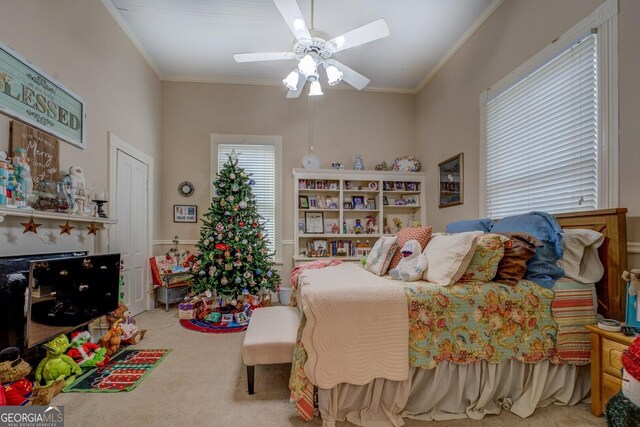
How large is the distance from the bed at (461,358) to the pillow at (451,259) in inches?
4.8

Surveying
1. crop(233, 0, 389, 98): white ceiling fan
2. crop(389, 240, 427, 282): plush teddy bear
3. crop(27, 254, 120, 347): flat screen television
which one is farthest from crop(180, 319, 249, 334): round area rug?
crop(233, 0, 389, 98): white ceiling fan

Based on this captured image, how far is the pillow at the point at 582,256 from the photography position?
197cm

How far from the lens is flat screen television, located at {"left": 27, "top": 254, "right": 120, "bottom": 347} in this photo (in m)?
1.89

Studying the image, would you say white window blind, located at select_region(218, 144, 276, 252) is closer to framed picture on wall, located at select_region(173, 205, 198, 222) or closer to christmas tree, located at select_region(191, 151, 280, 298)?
christmas tree, located at select_region(191, 151, 280, 298)

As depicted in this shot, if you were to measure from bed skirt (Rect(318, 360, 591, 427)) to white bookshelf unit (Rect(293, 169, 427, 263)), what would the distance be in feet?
8.90

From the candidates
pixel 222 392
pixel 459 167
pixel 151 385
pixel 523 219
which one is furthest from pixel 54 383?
pixel 459 167

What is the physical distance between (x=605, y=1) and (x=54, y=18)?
4075mm

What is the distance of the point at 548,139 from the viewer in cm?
255

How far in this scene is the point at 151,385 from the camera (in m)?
2.15

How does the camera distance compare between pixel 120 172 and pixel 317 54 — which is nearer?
pixel 317 54

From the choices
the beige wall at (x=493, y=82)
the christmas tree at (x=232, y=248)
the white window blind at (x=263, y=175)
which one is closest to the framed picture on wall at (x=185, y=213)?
the christmas tree at (x=232, y=248)

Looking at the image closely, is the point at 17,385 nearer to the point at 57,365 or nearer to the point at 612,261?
the point at 57,365

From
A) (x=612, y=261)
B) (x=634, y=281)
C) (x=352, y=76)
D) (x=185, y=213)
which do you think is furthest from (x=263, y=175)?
(x=634, y=281)

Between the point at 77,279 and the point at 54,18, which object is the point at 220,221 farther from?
the point at 54,18
